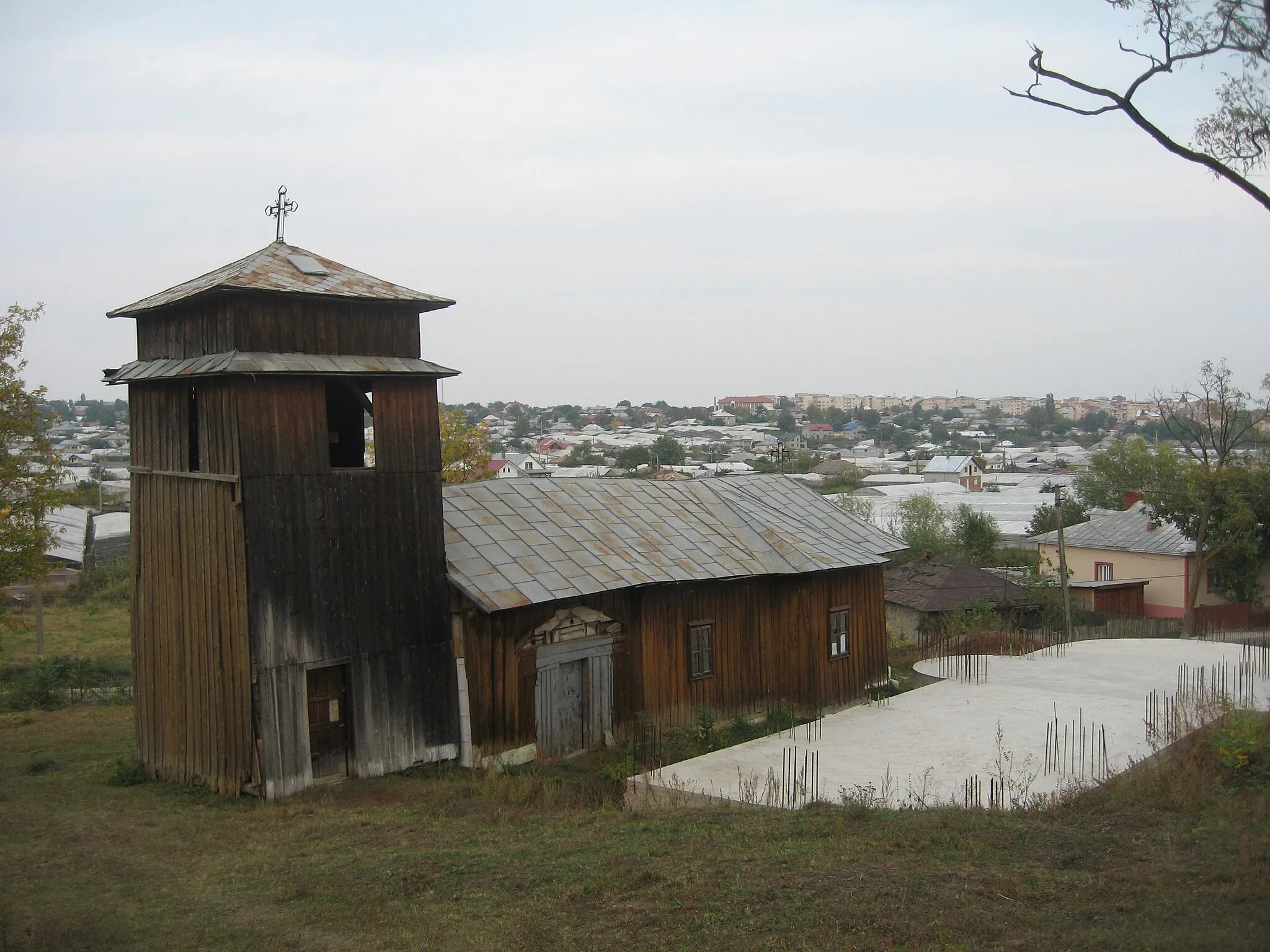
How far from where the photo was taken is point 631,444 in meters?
128

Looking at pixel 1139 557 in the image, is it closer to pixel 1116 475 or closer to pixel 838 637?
pixel 1116 475

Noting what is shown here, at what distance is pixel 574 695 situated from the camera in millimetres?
16375

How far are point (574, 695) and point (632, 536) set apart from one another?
3307 mm

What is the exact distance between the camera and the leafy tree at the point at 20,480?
20.4 meters

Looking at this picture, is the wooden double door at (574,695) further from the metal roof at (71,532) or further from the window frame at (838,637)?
the metal roof at (71,532)

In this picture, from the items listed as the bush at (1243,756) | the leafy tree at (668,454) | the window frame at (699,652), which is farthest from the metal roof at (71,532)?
the leafy tree at (668,454)

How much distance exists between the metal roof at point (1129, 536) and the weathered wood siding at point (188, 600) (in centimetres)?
3564

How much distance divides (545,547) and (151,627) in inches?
230

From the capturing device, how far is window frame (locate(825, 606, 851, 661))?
20.4 meters

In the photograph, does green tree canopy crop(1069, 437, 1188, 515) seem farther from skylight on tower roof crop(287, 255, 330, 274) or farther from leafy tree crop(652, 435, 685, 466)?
skylight on tower roof crop(287, 255, 330, 274)

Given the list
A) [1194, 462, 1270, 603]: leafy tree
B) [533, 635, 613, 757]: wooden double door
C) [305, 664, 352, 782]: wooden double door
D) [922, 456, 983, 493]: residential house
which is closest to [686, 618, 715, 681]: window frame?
[533, 635, 613, 757]: wooden double door

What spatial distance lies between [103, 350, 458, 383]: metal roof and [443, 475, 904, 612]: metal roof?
→ 288 cm

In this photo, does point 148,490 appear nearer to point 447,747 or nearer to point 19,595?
point 447,747

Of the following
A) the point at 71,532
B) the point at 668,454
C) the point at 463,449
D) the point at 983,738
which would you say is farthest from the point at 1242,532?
the point at 668,454
